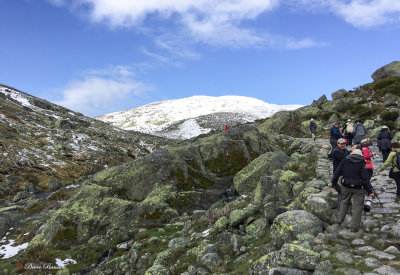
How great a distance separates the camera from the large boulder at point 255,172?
15205 mm

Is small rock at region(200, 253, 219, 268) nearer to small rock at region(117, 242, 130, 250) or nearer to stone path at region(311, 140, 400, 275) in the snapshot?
stone path at region(311, 140, 400, 275)

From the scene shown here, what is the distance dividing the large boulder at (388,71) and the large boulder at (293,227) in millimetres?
59903

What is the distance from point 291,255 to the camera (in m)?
6.10

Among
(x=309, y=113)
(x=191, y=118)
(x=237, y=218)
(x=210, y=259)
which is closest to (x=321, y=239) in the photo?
(x=210, y=259)

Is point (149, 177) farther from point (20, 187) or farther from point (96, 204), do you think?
point (20, 187)

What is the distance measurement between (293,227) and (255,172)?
781 cm

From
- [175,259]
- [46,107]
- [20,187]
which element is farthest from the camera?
[46,107]

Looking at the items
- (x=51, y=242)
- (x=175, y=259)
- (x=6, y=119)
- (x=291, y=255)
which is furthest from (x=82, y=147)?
(x=291, y=255)

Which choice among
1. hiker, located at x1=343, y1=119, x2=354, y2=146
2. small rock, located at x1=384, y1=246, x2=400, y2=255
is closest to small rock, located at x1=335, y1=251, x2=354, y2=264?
small rock, located at x1=384, y1=246, x2=400, y2=255

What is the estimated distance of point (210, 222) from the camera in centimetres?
1178

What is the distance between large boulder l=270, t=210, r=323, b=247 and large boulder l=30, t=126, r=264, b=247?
7535 mm

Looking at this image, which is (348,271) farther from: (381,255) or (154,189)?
(154,189)

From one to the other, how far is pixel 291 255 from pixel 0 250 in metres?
17.5

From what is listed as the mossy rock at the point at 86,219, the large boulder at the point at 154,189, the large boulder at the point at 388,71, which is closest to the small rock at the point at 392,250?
the large boulder at the point at 154,189
